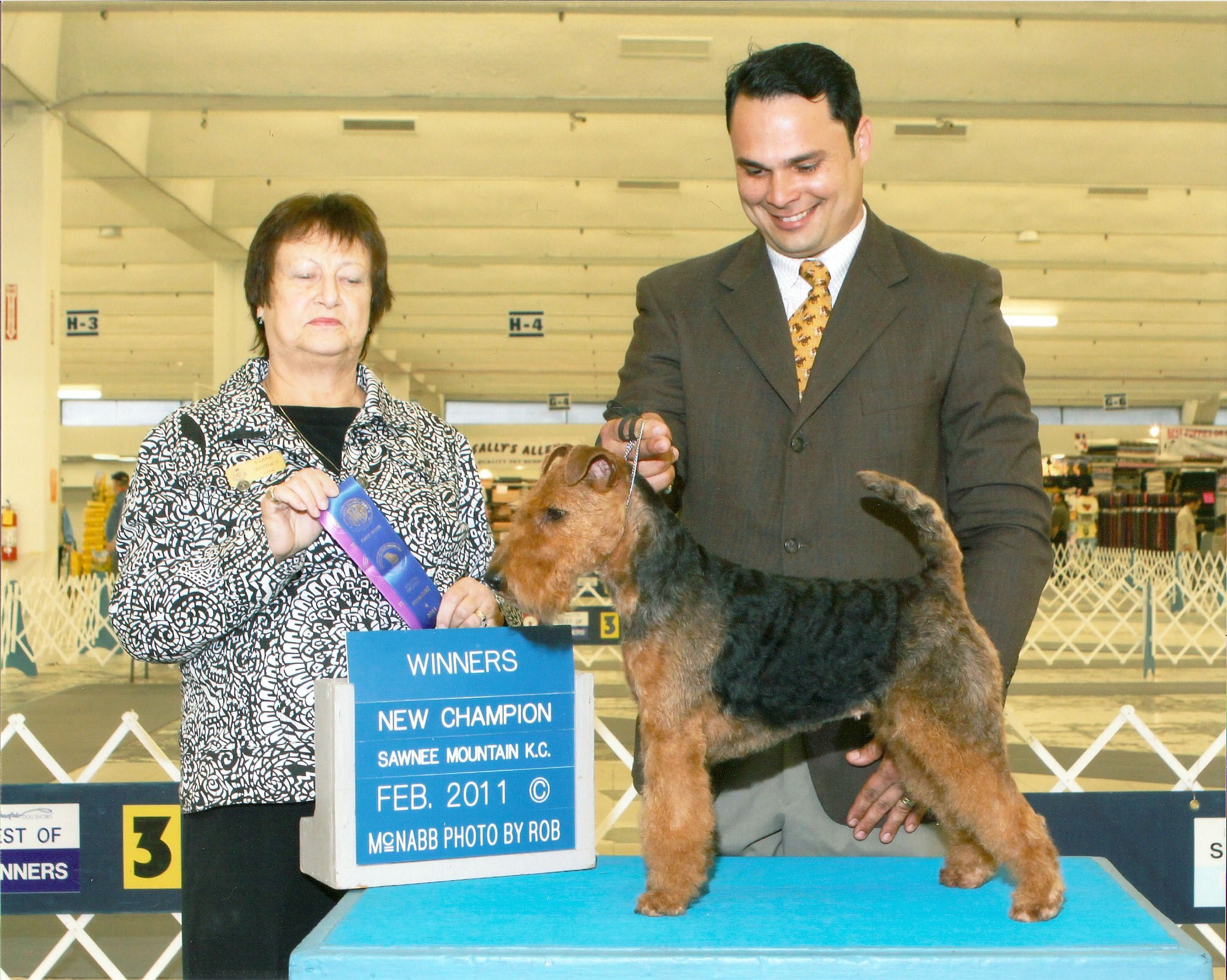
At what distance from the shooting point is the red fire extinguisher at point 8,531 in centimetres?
888

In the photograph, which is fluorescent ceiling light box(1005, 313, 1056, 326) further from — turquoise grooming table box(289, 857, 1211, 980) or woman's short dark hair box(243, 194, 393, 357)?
turquoise grooming table box(289, 857, 1211, 980)

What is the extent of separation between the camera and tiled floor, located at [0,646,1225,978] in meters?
3.78

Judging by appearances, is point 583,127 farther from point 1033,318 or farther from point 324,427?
point 1033,318

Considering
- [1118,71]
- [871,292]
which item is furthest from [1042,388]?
[871,292]

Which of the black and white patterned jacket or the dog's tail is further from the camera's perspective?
the black and white patterned jacket

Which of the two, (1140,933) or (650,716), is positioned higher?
(650,716)

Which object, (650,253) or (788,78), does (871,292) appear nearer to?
(788,78)

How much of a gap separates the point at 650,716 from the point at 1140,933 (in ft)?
2.19

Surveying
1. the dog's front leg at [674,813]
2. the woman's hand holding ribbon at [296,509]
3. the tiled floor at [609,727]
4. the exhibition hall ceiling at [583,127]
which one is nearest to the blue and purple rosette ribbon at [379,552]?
the woman's hand holding ribbon at [296,509]

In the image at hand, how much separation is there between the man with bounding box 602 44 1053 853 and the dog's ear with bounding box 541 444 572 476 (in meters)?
0.09

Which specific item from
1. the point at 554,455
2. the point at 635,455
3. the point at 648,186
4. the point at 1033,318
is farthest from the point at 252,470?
the point at 1033,318

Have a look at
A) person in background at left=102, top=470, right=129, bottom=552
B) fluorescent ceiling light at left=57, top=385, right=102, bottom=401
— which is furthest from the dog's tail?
fluorescent ceiling light at left=57, top=385, right=102, bottom=401

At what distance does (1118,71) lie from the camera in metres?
7.57

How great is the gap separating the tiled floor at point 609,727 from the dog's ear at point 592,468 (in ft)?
9.42
